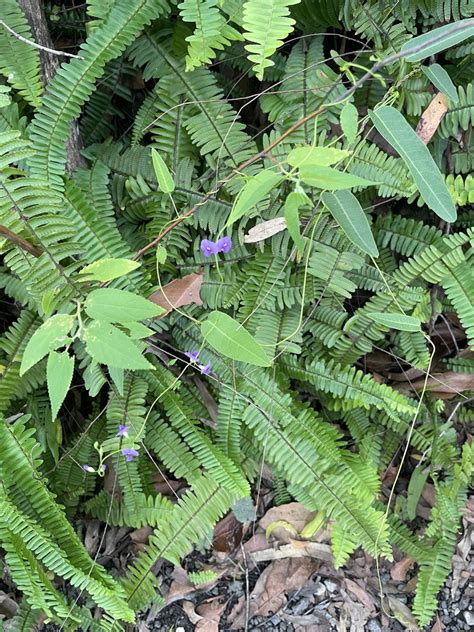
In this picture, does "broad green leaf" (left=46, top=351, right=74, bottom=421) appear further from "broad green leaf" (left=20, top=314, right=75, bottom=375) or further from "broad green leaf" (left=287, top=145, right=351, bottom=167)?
"broad green leaf" (left=287, top=145, right=351, bottom=167)

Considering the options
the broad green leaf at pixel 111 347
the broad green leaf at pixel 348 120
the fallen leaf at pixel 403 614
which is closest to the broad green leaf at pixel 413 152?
the broad green leaf at pixel 348 120

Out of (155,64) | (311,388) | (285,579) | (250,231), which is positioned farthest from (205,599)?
(155,64)

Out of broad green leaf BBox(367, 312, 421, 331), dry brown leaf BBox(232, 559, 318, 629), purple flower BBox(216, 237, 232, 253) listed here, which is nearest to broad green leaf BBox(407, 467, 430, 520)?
dry brown leaf BBox(232, 559, 318, 629)

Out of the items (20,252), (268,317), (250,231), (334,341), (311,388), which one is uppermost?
(20,252)

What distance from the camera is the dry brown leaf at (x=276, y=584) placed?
2574 millimetres

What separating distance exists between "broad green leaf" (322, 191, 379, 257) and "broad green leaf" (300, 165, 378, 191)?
334mm

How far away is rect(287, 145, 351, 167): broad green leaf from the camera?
159 cm

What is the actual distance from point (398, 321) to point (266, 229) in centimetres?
60

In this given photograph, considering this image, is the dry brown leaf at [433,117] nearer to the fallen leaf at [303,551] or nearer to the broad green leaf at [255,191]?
the broad green leaf at [255,191]

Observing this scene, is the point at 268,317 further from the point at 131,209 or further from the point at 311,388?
the point at 131,209

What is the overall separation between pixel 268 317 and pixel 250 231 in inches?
14.3

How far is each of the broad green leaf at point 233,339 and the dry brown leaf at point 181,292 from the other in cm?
60

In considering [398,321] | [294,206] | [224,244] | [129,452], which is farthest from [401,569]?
[294,206]

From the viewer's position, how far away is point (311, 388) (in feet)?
8.42
